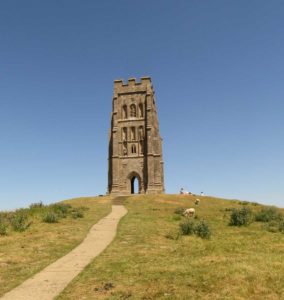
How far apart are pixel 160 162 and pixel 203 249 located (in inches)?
1750

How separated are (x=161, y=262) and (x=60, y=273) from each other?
144 inches

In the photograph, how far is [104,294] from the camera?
32.3 ft

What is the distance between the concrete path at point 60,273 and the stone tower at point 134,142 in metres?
39.4

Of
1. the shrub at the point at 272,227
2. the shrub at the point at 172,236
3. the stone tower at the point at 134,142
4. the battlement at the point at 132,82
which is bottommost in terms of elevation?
the shrub at the point at 172,236

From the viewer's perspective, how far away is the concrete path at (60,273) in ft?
32.6

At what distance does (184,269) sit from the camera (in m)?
11.9

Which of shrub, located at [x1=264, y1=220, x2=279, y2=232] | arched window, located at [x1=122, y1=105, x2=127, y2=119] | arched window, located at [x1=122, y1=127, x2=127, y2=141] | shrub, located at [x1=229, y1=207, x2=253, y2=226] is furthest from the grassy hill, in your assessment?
arched window, located at [x1=122, y1=105, x2=127, y2=119]

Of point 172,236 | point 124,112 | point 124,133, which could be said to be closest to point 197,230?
point 172,236

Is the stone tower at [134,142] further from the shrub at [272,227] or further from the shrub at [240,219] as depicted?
the shrub at [272,227]

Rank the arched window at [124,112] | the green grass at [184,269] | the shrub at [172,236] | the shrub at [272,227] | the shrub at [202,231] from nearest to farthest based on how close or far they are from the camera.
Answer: the green grass at [184,269] < the shrub at [172,236] < the shrub at [202,231] < the shrub at [272,227] < the arched window at [124,112]

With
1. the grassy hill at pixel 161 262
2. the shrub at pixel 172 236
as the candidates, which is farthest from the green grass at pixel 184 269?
the shrub at pixel 172 236

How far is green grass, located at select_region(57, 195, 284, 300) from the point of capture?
9.83 m

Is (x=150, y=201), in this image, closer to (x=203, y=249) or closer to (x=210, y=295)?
(x=203, y=249)

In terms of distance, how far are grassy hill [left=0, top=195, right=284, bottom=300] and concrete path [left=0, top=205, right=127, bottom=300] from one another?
0.37 metres
